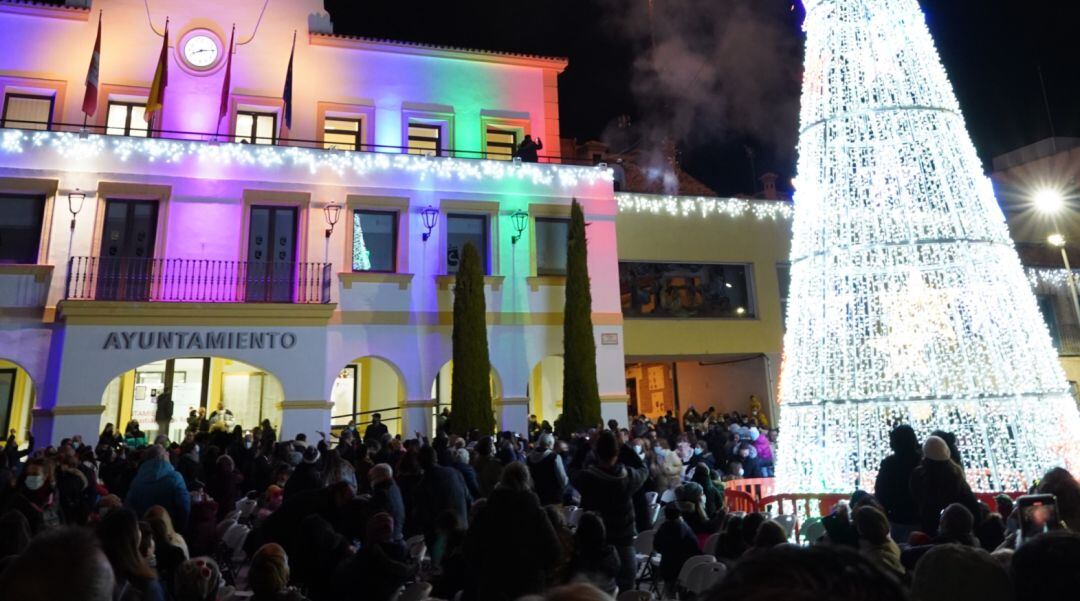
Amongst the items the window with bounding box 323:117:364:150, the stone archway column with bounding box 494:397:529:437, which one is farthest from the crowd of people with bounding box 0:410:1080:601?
the window with bounding box 323:117:364:150

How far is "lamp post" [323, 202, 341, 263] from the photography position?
1882 centimetres

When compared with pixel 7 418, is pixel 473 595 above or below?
below

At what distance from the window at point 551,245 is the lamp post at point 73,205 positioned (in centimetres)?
1090

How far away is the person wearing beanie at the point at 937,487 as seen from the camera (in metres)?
6.48

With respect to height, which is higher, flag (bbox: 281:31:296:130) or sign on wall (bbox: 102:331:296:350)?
flag (bbox: 281:31:296:130)

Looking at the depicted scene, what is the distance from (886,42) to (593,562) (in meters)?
7.56

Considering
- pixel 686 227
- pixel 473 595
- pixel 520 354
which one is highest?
pixel 686 227

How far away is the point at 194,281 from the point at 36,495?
11.0 meters

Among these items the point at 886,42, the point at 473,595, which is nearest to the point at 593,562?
the point at 473,595

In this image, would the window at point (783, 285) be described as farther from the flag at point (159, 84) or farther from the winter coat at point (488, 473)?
the flag at point (159, 84)

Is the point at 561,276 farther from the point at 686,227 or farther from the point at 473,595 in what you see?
the point at 473,595

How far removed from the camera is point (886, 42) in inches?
376

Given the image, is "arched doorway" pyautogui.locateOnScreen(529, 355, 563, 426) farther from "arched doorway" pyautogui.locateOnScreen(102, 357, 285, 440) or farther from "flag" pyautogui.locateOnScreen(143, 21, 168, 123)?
"flag" pyautogui.locateOnScreen(143, 21, 168, 123)

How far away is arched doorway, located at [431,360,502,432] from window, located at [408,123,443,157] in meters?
6.03
